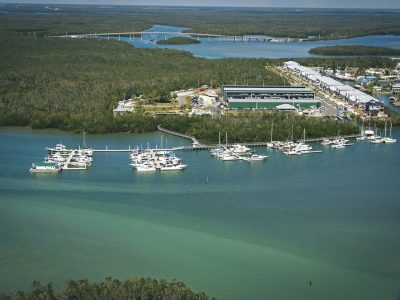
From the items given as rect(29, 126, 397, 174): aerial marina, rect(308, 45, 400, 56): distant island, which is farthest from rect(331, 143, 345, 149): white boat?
rect(308, 45, 400, 56): distant island

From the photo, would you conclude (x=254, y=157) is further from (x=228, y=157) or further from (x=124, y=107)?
(x=124, y=107)

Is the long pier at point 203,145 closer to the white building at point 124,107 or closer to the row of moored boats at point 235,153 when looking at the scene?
the row of moored boats at point 235,153

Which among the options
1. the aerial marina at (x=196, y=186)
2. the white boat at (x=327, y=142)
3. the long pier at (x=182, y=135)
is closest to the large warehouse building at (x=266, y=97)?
the aerial marina at (x=196, y=186)

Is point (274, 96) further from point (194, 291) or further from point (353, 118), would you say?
point (194, 291)

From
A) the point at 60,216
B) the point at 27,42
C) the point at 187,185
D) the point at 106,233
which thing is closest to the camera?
the point at 106,233

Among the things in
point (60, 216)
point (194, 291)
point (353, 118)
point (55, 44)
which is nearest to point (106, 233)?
point (60, 216)

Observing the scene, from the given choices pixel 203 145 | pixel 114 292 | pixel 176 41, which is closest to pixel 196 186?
pixel 203 145
